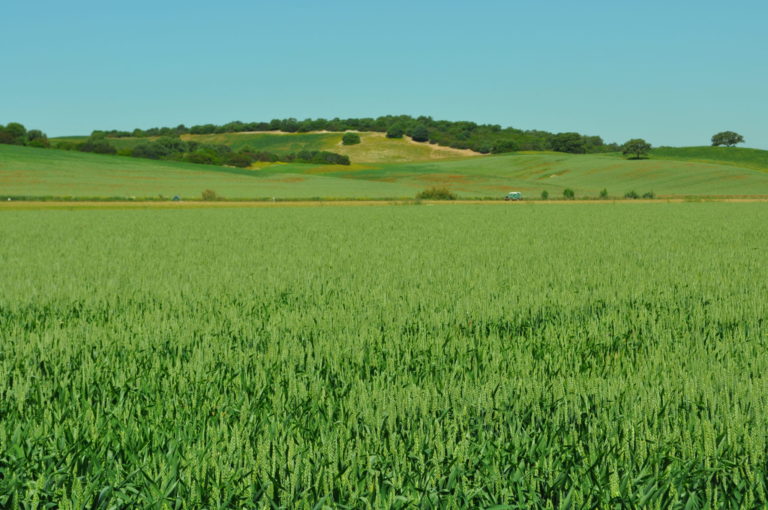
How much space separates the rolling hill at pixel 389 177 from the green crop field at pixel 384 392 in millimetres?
66386

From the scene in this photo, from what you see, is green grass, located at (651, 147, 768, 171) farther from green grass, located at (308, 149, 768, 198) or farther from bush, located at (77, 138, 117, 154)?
bush, located at (77, 138, 117, 154)

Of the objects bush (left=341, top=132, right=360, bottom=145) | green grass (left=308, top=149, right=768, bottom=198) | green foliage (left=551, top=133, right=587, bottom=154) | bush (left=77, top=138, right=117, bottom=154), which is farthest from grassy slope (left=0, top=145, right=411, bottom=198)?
green foliage (left=551, top=133, right=587, bottom=154)

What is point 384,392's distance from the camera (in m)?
4.65

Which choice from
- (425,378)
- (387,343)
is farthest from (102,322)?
(425,378)

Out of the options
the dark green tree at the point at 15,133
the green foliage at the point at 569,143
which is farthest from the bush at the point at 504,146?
the dark green tree at the point at 15,133

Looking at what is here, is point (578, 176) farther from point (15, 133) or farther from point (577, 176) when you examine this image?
point (15, 133)

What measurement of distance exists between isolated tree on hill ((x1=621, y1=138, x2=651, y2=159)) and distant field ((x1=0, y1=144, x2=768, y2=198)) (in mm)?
14003

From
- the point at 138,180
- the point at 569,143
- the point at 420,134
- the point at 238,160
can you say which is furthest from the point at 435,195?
the point at 420,134

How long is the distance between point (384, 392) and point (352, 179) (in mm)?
109525

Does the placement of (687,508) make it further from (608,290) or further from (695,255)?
(695,255)

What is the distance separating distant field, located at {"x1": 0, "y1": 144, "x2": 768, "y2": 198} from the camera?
7962cm

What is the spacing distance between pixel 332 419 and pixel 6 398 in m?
2.49

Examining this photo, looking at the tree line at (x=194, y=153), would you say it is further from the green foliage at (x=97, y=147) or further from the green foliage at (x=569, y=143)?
the green foliage at (x=569, y=143)

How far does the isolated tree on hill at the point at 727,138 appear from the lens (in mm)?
164500
